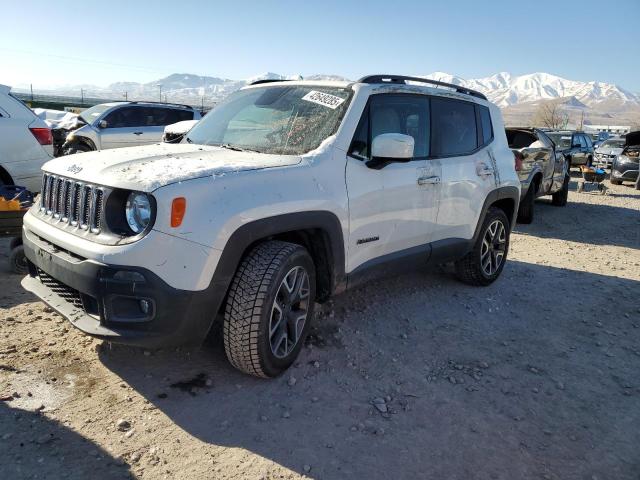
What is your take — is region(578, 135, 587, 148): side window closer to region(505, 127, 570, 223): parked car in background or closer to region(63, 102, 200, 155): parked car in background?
region(505, 127, 570, 223): parked car in background

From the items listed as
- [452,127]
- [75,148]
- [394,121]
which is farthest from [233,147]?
[75,148]

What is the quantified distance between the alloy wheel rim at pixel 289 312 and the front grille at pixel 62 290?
3.60ft

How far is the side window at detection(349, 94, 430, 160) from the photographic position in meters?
3.71

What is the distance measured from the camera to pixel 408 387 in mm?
3295

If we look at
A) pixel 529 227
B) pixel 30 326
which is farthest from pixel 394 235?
pixel 529 227

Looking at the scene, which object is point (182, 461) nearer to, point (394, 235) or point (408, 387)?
point (408, 387)

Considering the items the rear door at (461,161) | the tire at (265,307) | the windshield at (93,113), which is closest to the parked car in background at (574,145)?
the rear door at (461,161)

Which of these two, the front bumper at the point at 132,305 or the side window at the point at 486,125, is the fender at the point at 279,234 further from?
the side window at the point at 486,125

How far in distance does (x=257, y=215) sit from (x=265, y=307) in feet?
1.72

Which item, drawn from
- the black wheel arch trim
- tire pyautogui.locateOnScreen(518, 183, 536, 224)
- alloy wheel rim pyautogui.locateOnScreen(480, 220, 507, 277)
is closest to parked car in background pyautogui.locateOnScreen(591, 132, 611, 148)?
tire pyautogui.locateOnScreen(518, 183, 536, 224)

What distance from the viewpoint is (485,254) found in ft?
17.6

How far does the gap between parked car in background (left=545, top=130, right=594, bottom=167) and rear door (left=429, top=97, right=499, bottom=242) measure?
1249 cm

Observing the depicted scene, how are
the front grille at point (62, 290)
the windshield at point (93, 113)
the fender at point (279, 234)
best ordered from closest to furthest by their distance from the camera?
the fender at point (279, 234), the front grille at point (62, 290), the windshield at point (93, 113)

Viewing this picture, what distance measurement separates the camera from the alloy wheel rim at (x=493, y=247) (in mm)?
5328
